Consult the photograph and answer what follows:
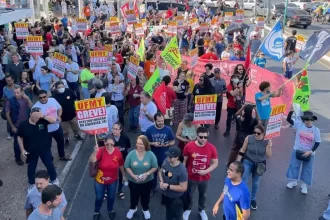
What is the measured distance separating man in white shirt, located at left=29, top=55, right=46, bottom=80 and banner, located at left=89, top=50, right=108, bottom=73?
154 centimetres

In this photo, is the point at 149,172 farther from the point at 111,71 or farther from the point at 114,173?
the point at 111,71

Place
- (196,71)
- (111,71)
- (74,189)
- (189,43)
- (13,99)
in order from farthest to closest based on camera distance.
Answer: (189,43)
(196,71)
(111,71)
(13,99)
(74,189)

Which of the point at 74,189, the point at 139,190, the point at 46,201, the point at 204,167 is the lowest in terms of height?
the point at 74,189

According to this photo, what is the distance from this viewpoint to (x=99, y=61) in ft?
34.1

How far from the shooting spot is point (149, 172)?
20.1 ft

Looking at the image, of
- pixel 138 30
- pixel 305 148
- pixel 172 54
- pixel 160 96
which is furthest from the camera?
pixel 138 30

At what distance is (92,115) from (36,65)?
17.1 feet

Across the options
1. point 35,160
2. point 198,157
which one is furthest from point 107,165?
point 35,160

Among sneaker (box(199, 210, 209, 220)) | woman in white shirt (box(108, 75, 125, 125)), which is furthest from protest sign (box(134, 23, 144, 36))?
sneaker (box(199, 210, 209, 220))

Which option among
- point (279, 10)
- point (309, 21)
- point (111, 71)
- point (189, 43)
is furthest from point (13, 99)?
point (279, 10)

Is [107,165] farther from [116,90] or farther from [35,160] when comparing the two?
[116,90]

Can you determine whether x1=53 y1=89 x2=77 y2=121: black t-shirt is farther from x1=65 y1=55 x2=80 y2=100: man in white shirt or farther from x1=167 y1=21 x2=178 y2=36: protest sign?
x1=167 y1=21 x2=178 y2=36: protest sign

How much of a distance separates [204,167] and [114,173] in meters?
1.38

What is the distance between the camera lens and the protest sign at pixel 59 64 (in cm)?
1028
